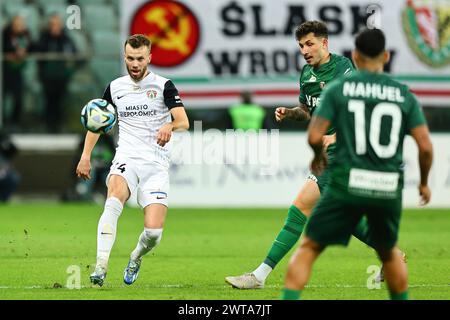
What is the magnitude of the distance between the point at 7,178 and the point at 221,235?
301 inches

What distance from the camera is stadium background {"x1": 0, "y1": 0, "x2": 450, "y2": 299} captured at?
70.9ft

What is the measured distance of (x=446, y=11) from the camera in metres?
22.4

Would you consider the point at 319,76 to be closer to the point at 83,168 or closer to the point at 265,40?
the point at 83,168

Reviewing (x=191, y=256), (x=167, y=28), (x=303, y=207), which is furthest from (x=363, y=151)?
(x=167, y=28)

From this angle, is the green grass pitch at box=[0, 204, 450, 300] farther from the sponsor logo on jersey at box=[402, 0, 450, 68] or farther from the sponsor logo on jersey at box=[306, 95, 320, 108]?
the sponsor logo on jersey at box=[402, 0, 450, 68]

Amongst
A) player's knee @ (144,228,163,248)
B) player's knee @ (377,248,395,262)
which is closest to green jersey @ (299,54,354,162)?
player's knee @ (144,228,163,248)

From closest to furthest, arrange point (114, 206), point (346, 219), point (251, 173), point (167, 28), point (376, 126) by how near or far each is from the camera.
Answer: point (376, 126) → point (346, 219) → point (114, 206) → point (251, 173) → point (167, 28)

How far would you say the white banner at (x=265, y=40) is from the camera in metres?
22.5

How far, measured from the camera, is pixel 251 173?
21.5m

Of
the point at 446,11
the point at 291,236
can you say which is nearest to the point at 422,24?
the point at 446,11

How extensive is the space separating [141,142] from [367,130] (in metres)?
3.40

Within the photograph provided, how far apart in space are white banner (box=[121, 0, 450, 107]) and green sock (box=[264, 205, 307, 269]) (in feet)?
39.5
